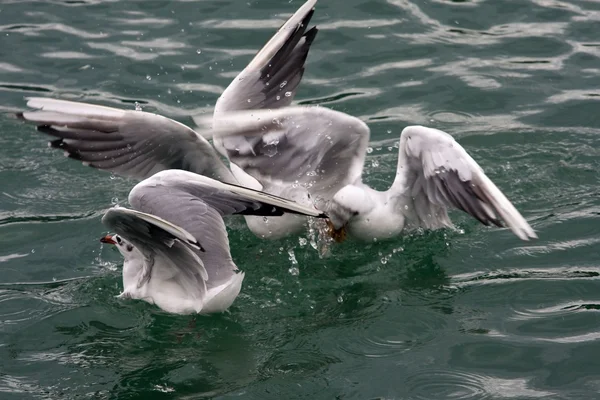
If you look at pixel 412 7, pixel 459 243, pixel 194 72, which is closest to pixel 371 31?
pixel 412 7

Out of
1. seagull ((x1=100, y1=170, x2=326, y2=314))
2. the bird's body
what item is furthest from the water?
the bird's body

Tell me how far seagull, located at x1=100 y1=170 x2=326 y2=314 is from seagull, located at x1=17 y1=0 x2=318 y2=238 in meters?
0.98

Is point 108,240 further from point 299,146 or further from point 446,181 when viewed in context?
point 446,181

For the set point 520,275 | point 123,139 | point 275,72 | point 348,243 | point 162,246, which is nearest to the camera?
point 162,246

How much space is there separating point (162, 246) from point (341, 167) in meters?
1.83

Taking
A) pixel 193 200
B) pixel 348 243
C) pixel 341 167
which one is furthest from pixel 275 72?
pixel 193 200

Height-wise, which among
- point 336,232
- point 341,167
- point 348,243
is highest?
point 341,167

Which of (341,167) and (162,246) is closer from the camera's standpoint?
(162,246)

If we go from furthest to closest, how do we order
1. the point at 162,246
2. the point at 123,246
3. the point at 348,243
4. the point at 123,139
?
the point at 348,243 → the point at 123,139 → the point at 123,246 → the point at 162,246

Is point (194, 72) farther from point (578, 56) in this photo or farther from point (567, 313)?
point (567, 313)

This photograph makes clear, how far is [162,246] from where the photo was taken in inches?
229

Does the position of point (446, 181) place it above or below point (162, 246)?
above

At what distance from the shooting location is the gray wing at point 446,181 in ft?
19.6

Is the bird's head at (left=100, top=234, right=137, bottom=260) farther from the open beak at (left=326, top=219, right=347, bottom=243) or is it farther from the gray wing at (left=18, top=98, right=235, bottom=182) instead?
the open beak at (left=326, top=219, right=347, bottom=243)
